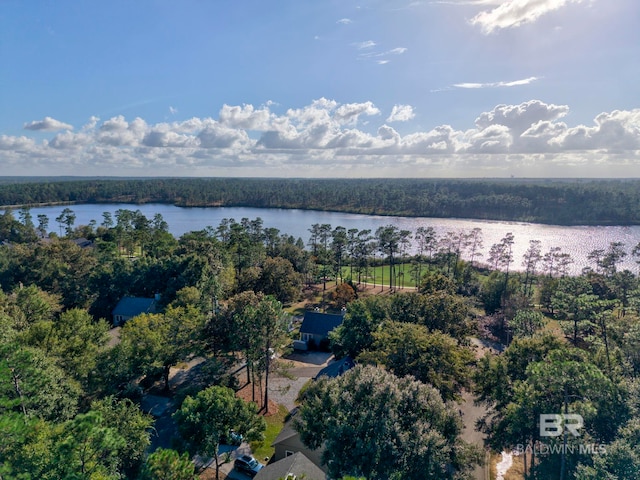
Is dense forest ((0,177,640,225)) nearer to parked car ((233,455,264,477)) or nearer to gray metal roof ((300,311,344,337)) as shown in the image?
gray metal roof ((300,311,344,337))

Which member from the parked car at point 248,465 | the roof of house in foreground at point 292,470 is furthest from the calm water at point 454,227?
the roof of house in foreground at point 292,470

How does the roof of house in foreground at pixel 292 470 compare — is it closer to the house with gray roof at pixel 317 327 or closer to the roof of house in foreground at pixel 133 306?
the house with gray roof at pixel 317 327

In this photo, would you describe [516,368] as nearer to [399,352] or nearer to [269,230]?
[399,352]

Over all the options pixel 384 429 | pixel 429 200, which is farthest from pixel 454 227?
pixel 384 429

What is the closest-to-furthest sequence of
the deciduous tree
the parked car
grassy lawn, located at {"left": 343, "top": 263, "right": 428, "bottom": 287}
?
1. the deciduous tree
2. the parked car
3. grassy lawn, located at {"left": 343, "top": 263, "right": 428, "bottom": 287}

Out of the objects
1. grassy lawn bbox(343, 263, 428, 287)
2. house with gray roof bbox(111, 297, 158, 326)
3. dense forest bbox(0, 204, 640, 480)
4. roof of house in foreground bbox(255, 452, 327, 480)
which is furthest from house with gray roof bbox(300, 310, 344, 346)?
grassy lawn bbox(343, 263, 428, 287)

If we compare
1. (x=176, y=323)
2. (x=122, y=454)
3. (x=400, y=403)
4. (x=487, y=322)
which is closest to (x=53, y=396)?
(x=122, y=454)

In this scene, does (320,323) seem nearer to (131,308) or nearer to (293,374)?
(293,374)
